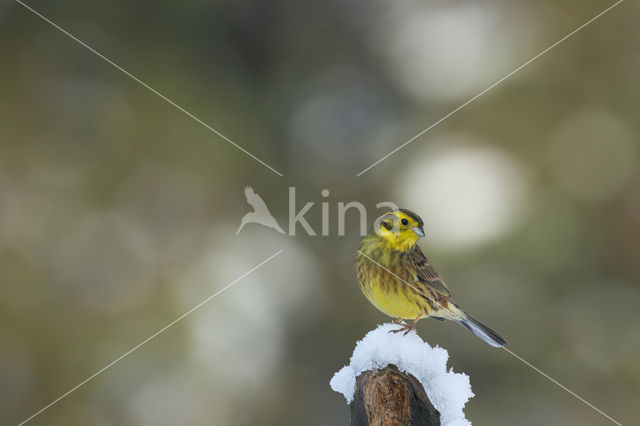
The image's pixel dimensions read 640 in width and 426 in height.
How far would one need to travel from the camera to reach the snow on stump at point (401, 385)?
2133 millimetres

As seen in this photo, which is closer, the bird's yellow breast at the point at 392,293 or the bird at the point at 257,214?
the bird's yellow breast at the point at 392,293

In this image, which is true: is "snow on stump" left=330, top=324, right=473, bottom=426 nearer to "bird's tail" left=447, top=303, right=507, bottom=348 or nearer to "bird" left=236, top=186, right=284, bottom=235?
"bird's tail" left=447, top=303, right=507, bottom=348

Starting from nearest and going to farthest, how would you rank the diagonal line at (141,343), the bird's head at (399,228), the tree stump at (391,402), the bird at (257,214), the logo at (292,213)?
the tree stump at (391,402)
the bird's head at (399,228)
the diagonal line at (141,343)
the logo at (292,213)
the bird at (257,214)

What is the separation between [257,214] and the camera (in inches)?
253

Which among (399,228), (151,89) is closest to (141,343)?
(151,89)

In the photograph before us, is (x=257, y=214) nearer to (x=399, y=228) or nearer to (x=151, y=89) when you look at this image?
(x=151, y=89)

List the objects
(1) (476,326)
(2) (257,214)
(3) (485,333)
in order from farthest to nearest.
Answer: (2) (257,214) < (1) (476,326) < (3) (485,333)

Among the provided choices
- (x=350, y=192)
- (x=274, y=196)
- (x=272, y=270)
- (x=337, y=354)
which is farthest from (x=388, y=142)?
(x=337, y=354)

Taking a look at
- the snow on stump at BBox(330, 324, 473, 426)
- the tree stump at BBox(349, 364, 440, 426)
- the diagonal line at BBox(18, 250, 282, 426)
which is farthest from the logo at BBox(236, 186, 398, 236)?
the tree stump at BBox(349, 364, 440, 426)

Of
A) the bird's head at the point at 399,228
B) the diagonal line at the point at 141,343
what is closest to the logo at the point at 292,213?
the diagonal line at the point at 141,343

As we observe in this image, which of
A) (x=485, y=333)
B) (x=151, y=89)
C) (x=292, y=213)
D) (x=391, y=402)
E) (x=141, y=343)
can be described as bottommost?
(x=391, y=402)

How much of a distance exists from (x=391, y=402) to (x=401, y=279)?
0.78 meters

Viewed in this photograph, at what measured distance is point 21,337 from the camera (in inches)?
231

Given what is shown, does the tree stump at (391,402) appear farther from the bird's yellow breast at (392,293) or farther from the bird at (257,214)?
the bird at (257,214)
